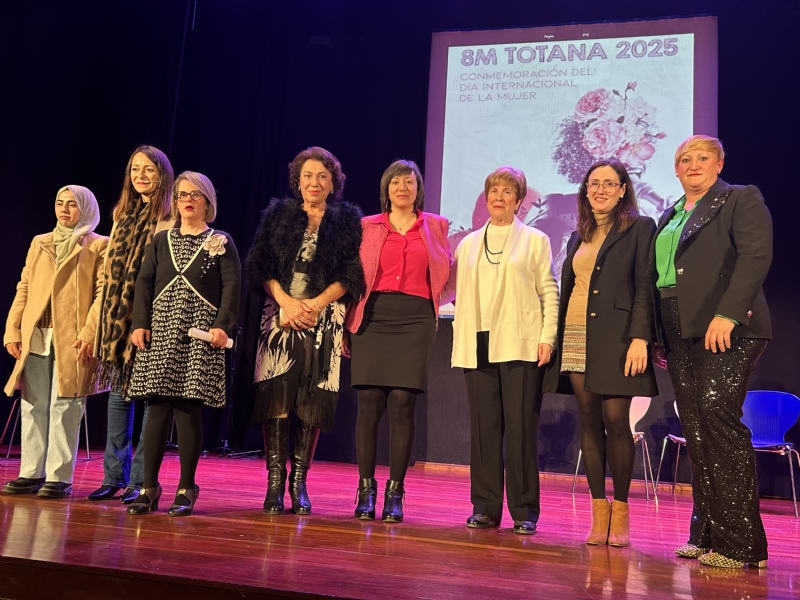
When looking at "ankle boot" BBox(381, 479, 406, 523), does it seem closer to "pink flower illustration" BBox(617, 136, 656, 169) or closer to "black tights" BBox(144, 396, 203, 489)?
"black tights" BBox(144, 396, 203, 489)

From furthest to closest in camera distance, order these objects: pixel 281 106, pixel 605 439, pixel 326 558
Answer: pixel 281 106
pixel 605 439
pixel 326 558

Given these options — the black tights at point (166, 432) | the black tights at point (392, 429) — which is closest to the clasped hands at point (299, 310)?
the black tights at point (392, 429)

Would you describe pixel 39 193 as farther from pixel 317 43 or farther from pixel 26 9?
pixel 317 43

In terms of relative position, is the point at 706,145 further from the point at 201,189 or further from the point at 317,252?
the point at 201,189

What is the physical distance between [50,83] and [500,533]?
5.18 meters

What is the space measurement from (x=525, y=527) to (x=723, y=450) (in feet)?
2.62

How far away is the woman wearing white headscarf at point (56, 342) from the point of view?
3.05 meters

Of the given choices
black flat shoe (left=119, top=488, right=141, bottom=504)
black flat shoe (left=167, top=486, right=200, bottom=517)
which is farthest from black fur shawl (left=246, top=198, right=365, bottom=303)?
black flat shoe (left=119, top=488, right=141, bottom=504)

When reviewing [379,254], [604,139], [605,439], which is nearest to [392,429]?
[379,254]

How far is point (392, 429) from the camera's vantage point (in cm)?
286

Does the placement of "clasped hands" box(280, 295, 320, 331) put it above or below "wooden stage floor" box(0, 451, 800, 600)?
above

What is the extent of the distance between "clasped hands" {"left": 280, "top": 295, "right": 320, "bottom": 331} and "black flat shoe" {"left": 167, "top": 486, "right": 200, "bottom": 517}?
767 millimetres

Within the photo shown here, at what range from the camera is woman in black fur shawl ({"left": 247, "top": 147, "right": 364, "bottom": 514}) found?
9.36 ft

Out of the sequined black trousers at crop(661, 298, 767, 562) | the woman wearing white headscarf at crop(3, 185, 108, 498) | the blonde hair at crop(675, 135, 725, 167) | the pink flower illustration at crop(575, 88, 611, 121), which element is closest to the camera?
the sequined black trousers at crop(661, 298, 767, 562)
